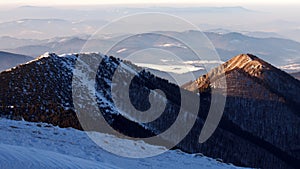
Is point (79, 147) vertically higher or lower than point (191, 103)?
higher

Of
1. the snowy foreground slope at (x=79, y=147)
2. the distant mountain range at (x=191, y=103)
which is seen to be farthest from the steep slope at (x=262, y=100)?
the snowy foreground slope at (x=79, y=147)

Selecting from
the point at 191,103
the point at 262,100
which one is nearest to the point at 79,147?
the point at 191,103

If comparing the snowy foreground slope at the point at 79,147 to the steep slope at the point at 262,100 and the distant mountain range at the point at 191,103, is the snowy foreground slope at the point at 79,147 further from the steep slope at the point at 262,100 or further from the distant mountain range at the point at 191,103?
the steep slope at the point at 262,100

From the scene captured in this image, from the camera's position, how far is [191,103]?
9712 cm

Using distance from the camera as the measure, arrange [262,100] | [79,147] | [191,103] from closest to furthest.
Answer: [79,147] → [191,103] → [262,100]

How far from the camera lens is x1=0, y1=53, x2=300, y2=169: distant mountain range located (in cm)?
5849

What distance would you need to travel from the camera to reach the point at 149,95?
8269 cm

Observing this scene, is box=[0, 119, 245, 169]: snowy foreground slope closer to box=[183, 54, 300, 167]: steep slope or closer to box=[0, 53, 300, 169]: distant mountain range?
box=[0, 53, 300, 169]: distant mountain range

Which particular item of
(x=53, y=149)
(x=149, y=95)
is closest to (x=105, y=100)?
(x=149, y=95)

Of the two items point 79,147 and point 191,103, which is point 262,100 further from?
point 79,147

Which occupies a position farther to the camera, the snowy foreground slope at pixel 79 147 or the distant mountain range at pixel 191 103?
the distant mountain range at pixel 191 103

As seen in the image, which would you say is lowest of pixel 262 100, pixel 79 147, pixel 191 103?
pixel 262 100

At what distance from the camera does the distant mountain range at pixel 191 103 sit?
192 feet

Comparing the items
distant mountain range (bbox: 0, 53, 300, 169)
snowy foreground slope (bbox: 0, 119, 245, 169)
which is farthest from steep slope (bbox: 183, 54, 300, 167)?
snowy foreground slope (bbox: 0, 119, 245, 169)
